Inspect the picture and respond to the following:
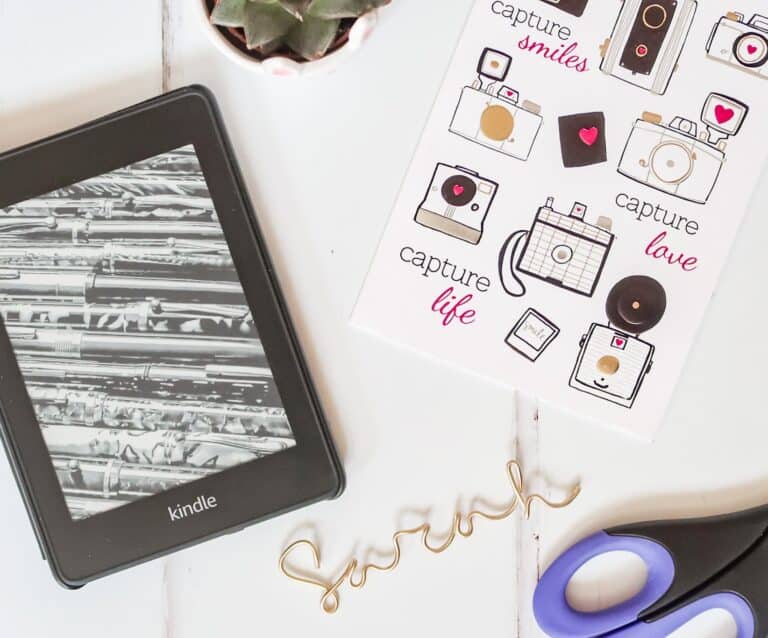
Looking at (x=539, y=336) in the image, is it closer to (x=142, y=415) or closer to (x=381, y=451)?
(x=381, y=451)

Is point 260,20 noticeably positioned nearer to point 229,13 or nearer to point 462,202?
point 229,13

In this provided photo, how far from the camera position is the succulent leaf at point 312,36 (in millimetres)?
440

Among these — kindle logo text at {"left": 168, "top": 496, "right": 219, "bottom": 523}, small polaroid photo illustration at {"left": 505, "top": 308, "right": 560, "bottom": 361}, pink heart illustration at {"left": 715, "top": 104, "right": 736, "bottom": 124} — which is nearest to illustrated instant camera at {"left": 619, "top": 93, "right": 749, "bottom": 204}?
pink heart illustration at {"left": 715, "top": 104, "right": 736, "bottom": 124}

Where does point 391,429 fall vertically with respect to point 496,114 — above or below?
below

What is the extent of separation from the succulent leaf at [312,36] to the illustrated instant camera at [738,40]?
22 centimetres

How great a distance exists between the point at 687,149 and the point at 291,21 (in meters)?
0.24

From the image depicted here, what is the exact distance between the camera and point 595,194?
0.50 meters

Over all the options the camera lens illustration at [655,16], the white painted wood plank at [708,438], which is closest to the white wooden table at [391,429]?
the white painted wood plank at [708,438]

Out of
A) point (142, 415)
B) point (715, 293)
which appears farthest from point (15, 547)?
point (715, 293)

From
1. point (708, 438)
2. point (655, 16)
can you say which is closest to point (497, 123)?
point (655, 16)

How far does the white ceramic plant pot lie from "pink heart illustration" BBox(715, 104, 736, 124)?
0.21m

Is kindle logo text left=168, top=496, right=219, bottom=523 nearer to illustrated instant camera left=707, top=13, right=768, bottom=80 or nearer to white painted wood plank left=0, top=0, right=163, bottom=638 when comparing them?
white painted wood plank left=0, top=0, right=163, bottom=638

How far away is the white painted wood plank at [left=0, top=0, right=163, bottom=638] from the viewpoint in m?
0.52

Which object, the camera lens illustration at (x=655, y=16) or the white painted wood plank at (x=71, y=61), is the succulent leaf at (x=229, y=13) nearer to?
the white painted wood plank at (x=71, y=61)
